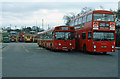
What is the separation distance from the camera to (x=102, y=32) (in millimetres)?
21609

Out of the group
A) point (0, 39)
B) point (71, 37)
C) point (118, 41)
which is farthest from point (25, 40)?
point (71, 37)

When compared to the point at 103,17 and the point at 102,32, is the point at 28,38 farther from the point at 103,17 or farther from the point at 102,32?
the point at 102,32

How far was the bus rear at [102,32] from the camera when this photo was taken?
2147cm

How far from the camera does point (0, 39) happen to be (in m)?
77.1

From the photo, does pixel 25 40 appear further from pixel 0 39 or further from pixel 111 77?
pixel 111 77

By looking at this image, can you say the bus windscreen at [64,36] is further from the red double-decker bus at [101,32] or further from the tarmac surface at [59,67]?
the tarmac surface at [59,67]

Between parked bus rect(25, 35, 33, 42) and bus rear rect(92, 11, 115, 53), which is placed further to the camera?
parked bus rect(25, 35, 33, 42)

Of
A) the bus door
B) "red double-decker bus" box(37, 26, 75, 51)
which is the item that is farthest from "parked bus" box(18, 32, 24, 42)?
the bus door

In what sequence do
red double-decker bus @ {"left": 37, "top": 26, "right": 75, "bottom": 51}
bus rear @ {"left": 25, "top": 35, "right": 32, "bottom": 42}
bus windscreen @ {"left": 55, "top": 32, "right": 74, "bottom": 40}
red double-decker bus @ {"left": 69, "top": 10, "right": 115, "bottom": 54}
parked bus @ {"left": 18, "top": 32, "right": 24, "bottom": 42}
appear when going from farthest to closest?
parked bus @ {"left": 18, "top": 32, "right": 24, "bottom": 42}, bus rear @ {"left": 25, "top": 35, "right": 32, "bottom": 42}, bus windscreen @ {"left": 55, "top": 32, "right": 74, "bottom": 40}, red double-decker bus @ {"left": 37, "top": 26, "right": 75, "bottom": 51}, red double-decker bus @ {"left": 69, "top": 10, "right": 115, "bottom": 54}

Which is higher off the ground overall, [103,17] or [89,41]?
[103,17]

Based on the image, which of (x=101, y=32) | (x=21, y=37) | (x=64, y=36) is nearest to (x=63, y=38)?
(x=64, y=36)

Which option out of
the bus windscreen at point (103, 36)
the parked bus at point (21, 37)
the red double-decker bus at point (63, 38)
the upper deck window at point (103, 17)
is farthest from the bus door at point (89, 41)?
the parked bus at point (21, 37)

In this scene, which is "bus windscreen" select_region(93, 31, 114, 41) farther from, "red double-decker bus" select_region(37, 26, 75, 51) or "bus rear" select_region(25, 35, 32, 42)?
"bus rear" select_region(25, 35, 32, 42)

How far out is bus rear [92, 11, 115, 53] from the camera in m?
21.5
